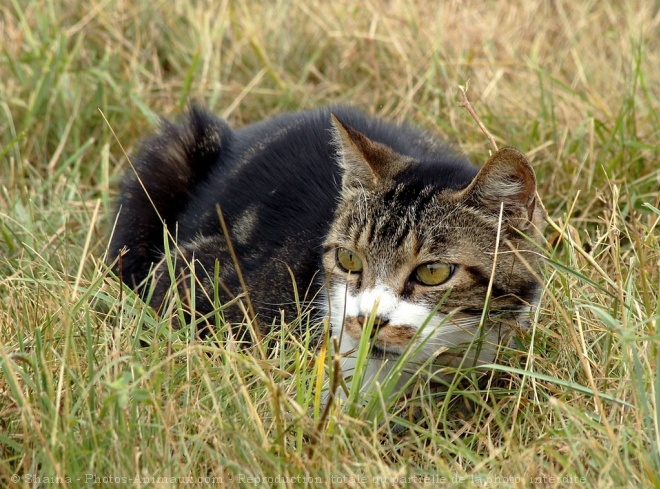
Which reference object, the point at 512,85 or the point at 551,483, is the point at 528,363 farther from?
the point at 512,85

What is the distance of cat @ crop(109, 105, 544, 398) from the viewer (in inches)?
107

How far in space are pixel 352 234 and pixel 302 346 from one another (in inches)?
18.6

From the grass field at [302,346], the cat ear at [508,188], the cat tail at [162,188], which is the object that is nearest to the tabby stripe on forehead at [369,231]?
the cat ear at [508,188]

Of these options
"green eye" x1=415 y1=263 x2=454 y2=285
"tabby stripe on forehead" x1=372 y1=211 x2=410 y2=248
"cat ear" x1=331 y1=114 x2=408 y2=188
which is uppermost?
"cat ear" x1=331 y1=114 x2=408 y2=188

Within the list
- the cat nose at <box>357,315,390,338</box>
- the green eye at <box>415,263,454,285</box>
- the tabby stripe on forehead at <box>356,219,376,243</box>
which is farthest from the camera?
the tabby stripe on forehead at <box>356,219,376,243</box>

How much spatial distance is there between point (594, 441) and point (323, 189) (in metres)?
1.56

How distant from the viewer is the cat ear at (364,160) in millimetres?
2961

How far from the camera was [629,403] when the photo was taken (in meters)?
2.34

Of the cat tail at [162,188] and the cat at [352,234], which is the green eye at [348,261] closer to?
the cat at [352,234]

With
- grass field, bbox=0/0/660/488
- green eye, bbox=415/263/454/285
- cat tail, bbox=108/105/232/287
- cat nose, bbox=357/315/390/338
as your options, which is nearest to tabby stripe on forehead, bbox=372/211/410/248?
green eye, bbox=415/263/454/285

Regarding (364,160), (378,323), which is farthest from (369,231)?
(378,323)

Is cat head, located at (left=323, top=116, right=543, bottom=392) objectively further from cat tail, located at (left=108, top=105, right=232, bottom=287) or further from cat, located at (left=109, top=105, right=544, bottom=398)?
cat tail, located at (left=108, top=105, right=232, bottom=287)

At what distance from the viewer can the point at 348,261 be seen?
Answer: 9.73 feet

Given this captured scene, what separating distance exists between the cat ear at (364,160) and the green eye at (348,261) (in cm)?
24
